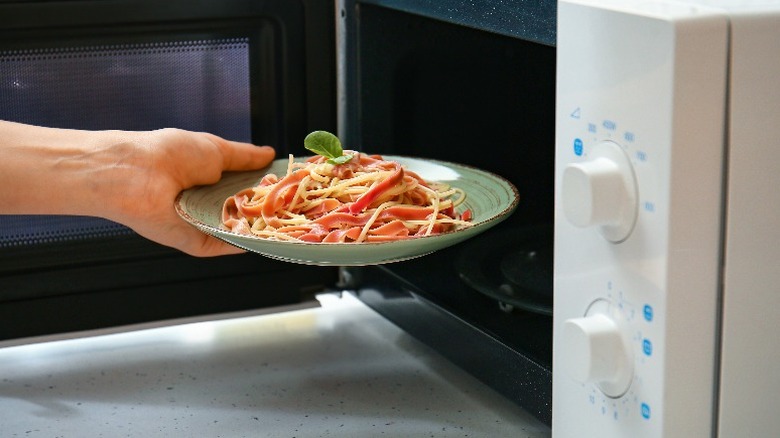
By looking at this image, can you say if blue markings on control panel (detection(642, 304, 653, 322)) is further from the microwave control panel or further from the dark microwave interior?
the dark microwave interior

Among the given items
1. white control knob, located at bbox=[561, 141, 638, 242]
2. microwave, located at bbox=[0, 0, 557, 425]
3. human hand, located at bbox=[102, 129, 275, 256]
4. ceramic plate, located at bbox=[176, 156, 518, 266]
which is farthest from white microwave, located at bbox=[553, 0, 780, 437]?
human hand, located at bbox=[102, 129, 275, 256]

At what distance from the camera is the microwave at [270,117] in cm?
96

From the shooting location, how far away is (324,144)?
928 mm

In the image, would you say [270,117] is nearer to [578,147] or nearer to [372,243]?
[372,243]

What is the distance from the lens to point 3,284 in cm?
106

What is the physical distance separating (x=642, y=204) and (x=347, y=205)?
1.15 feet

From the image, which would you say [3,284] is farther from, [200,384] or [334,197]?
[334,197]

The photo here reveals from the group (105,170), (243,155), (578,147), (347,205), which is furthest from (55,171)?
(578,147)

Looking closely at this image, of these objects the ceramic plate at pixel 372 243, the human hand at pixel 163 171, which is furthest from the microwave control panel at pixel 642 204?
the human hand at pixel 163 171

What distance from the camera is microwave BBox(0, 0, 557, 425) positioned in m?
0.96

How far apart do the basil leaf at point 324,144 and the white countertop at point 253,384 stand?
0.75 feet

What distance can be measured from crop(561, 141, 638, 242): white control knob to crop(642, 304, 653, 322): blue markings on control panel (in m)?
0.04

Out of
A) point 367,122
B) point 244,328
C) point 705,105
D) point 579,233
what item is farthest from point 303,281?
point 705,105

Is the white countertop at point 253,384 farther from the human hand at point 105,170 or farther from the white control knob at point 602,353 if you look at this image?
the white control knob at point 602,353
